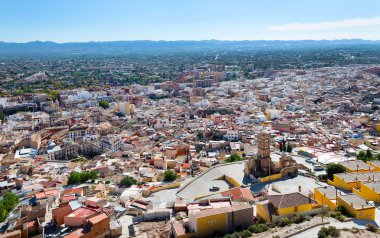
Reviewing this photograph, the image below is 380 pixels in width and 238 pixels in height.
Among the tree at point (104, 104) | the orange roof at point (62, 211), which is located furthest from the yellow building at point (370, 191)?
the tree at point (104, 104)

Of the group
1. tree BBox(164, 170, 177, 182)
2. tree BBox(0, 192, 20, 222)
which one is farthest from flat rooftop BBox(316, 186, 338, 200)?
tree BBox(0, 192, 20, 222)

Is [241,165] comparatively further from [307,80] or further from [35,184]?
[307,80]

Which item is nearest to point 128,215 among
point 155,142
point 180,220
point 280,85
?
point 180,220

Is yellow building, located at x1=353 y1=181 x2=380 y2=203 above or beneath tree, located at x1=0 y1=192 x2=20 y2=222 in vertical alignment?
above

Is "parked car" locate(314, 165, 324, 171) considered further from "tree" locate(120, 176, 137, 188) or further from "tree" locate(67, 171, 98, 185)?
"tree" locate(67, 171, 98, 185)

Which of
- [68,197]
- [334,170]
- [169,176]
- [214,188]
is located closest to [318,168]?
[334,170]
